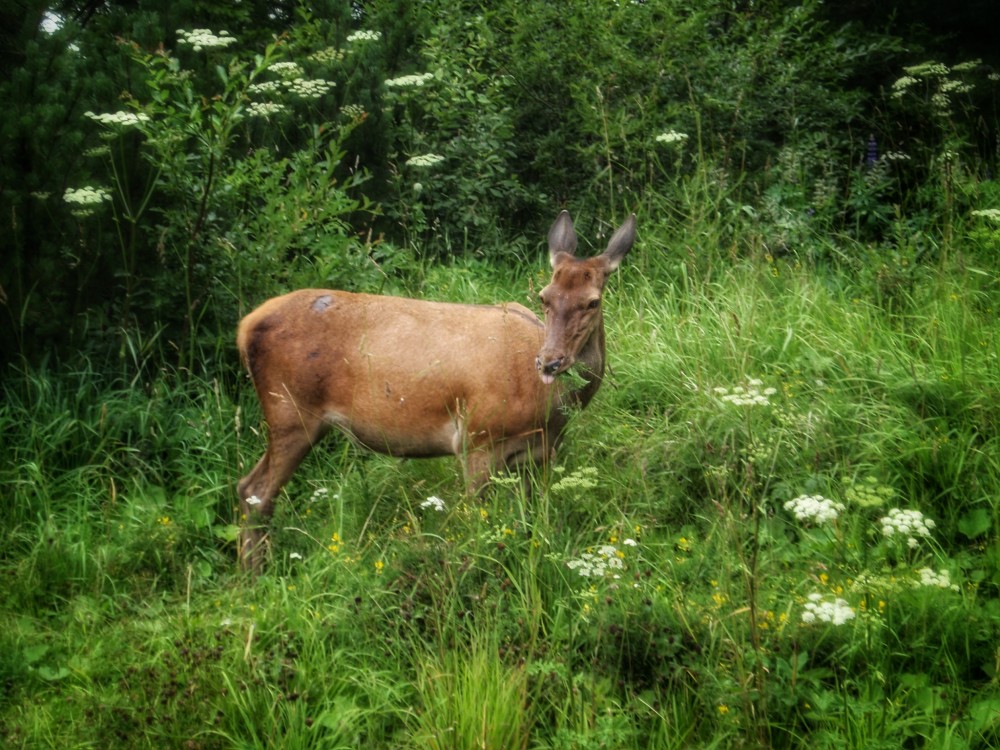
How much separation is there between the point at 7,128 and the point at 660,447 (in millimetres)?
3800

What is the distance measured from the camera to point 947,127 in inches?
352

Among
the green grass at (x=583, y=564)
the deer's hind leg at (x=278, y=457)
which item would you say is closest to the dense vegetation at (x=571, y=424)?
the green grass at (x=583, y=564)

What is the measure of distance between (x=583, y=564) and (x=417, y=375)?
2038 millimetres

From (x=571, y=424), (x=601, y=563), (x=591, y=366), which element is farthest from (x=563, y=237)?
(x=601, y=563)

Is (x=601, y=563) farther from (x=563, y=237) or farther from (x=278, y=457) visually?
(x=563, y=237)

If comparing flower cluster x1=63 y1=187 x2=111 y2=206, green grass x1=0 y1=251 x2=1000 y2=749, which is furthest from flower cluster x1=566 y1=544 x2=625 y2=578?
flower cluster x1=63 y1=187 x2=111 y2=206

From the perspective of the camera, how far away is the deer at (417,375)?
18.8 feet

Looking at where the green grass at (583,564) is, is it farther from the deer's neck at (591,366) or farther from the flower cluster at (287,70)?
the flower cluster at (287,70)

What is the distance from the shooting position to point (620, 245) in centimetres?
586

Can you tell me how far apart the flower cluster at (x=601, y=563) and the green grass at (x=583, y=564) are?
0.03m

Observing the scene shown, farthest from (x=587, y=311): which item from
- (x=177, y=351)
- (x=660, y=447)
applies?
(x=177, y=351)

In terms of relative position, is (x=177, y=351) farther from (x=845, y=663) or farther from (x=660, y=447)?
(x=845, y=663)

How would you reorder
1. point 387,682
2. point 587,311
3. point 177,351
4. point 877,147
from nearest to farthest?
1. point 387,682
2. point 587,311
3. point 177,351
4. point 877,147

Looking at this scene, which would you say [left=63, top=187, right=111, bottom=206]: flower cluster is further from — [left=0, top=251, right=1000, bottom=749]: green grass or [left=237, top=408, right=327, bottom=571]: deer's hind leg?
[left=237, top=408, right=327, bottom=571]: deer's hind leg
